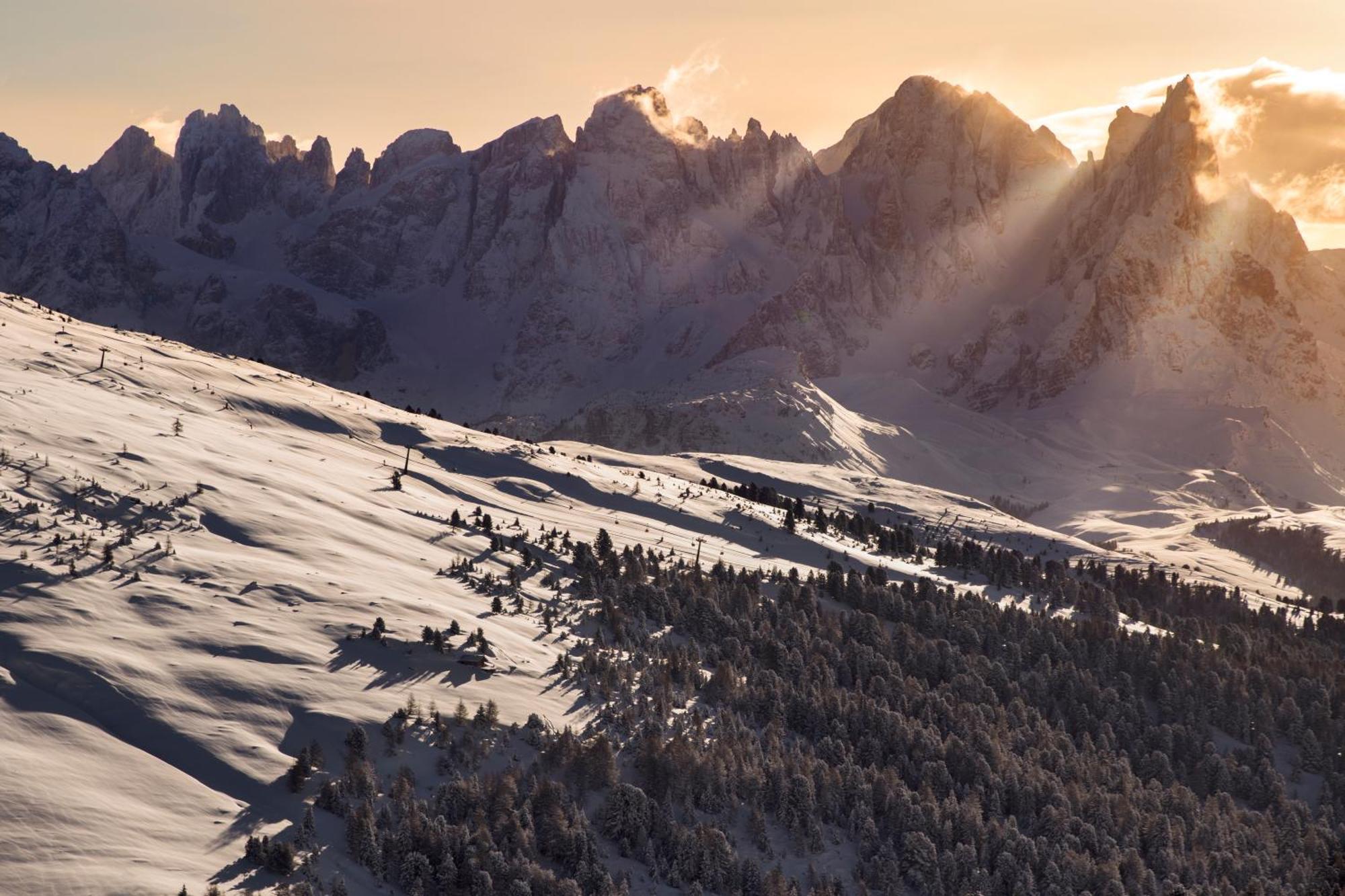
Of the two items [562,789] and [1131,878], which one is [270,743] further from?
[1131,878]

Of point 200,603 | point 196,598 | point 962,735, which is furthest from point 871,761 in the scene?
point 196,598

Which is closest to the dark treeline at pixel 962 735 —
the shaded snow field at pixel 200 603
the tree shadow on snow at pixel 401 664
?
the tree shadow on snow at pixel 401 664

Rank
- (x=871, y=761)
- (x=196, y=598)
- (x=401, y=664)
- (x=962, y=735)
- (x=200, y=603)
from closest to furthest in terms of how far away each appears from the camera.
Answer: (x=200, y=603) → (x=196, y=598) → (x=401, y=664) → (x=871, y=761) → (x=962, y=735)

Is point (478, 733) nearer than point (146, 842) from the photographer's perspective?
No

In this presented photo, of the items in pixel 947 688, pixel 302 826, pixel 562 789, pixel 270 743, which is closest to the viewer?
pixel 302 826

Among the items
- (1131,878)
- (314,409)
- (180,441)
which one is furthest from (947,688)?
(314,409)

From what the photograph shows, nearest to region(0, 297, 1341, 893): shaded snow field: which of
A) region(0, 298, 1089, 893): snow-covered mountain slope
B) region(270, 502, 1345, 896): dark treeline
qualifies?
region(0, 298, 1089, 893): snow-covered mountain slope

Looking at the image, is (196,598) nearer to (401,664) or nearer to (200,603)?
(200,603)

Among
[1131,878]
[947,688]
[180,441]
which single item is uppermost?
[180,441]

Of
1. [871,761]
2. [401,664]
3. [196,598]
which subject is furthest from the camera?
[871,761]
